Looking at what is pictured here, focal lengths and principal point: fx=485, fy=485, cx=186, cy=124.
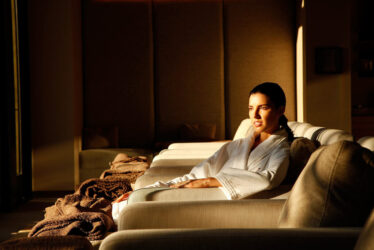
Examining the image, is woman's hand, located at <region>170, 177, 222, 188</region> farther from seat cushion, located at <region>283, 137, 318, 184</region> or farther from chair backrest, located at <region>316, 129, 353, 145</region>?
chair backrest, located at <region>316, 129, 353, 145</region>

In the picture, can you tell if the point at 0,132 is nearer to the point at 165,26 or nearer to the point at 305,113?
the point at 165,26

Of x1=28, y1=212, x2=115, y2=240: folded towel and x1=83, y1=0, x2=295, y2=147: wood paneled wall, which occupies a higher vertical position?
x1=83, y1=0, x2=295, y2=147: wood paneled wall

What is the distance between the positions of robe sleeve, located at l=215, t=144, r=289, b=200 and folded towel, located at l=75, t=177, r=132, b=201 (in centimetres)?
95

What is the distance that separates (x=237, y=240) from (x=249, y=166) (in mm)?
1060

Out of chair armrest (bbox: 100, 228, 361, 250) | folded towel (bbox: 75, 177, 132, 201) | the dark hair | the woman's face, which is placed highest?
the dark hair

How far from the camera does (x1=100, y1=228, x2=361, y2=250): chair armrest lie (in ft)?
3.76

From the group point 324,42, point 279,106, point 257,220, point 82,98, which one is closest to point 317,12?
point 324,42

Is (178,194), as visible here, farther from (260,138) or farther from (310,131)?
(310,131)

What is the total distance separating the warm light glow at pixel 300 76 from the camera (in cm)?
569

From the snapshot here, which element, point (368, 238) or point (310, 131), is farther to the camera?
point (310, 131)

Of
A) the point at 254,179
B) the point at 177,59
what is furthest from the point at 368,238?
the point at 177,59

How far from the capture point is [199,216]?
1.57 metres

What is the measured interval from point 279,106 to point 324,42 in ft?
11.9

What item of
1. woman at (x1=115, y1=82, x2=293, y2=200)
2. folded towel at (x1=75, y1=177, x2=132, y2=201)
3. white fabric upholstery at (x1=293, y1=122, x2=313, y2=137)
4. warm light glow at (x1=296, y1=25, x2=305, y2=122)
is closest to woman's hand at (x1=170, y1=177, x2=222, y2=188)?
woman at (x1=115, y1=82, x2=293, y2=200)
